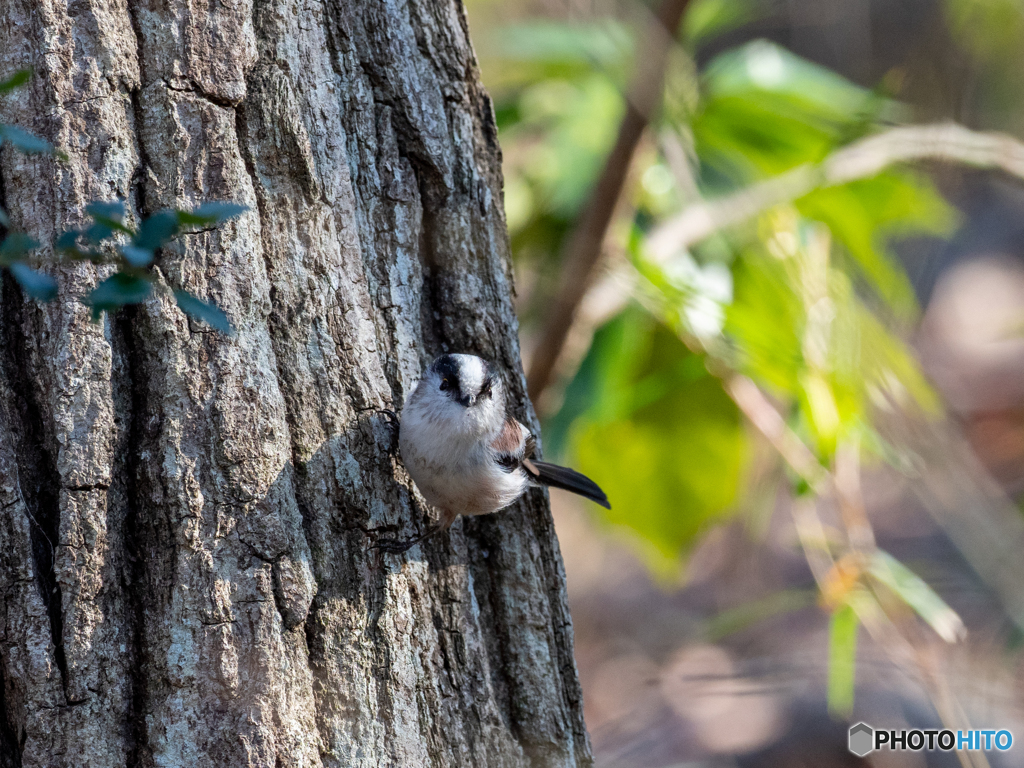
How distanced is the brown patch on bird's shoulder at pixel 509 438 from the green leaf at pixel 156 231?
128 cm

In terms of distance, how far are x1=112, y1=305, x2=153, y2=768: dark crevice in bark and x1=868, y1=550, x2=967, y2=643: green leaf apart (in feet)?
7.73

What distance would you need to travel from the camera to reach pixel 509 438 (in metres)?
2.23

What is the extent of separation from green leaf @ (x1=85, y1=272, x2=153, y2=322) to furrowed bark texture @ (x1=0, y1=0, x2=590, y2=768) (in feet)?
2.03

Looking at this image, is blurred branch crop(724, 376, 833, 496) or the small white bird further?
blurred branch crop(724, 376, 833, 496)

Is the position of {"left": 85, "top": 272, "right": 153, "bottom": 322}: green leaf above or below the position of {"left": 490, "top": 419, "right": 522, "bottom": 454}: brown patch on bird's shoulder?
below

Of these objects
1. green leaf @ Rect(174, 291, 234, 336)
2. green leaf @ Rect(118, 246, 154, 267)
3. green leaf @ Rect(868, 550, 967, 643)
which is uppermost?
green leaf @ Rect(118, 246, 154, 267)

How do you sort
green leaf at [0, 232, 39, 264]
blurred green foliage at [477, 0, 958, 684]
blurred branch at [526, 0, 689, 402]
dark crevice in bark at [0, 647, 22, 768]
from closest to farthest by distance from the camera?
green leaf at [0, 232, 39, 264], dark crevice in bark at [0, 647, 22, 768], blurred branch at [526, 0, 689, 402], blurred green foliage at [477, 0, 958, 684]

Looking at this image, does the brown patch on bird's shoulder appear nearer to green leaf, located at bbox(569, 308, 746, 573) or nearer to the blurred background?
the blurred background

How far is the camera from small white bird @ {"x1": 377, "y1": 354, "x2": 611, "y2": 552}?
194cm

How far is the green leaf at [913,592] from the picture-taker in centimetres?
277

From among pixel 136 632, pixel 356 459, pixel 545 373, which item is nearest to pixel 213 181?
pixel 356 459

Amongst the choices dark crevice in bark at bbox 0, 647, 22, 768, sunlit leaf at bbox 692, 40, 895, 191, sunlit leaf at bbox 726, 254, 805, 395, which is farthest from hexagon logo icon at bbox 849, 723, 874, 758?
dark crevice in bark at bbox 0, 647, 22, 768

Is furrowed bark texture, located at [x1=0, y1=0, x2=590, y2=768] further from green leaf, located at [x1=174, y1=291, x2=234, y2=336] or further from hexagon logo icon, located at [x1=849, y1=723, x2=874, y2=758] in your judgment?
hexagon logo icon, located at [x1=849, y1=723, x2=874, y2=758]

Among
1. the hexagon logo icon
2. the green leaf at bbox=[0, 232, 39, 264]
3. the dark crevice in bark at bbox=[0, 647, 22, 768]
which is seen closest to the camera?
the green leaf at bbox=[0, 232, 39, 264]
